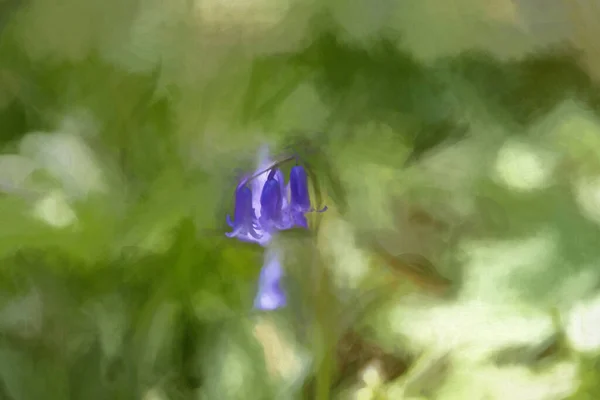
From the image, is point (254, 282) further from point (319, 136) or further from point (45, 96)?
point (45, 96)

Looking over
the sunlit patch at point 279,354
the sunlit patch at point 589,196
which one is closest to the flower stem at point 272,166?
the sunlit patch at point 279,354

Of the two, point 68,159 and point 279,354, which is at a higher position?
point 68,159

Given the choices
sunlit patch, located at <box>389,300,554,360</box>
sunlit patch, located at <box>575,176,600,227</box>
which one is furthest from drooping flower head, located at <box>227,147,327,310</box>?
sunlit patch, located at <box>575,176,600,227</box>

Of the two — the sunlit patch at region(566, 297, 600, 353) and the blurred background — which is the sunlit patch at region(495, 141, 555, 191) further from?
the sunlit patch at region(566, 297, 600, 353)

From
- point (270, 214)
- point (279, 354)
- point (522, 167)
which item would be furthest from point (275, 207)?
point (522, 167)

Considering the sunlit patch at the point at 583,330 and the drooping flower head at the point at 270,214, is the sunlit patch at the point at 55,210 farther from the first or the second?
the sunlit patch at the point at 583,330

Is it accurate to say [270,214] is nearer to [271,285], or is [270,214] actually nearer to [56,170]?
[271,285]

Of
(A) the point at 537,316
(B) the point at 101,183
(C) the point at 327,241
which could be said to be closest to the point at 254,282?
(C) the point at 327,241

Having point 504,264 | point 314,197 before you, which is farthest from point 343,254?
point 504,264
